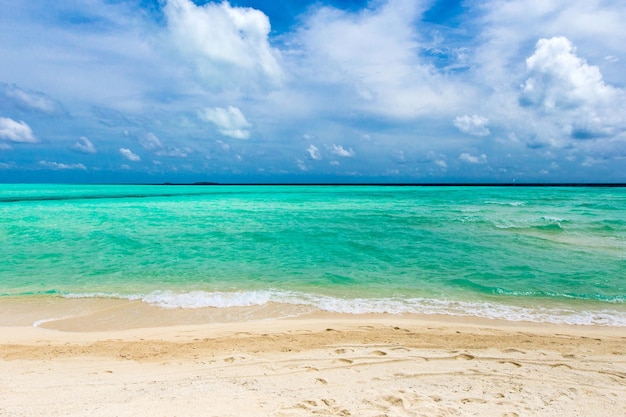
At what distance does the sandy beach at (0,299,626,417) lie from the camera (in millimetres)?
4102

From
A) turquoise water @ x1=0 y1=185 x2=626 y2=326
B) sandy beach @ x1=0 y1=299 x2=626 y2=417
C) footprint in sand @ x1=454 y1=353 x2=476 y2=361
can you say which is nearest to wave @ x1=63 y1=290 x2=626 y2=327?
turquoise water @ x1=0 y1=185 x2=626 y2=326

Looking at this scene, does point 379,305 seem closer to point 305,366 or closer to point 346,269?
point 346,269

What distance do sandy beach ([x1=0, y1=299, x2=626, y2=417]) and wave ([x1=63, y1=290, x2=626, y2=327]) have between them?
0.46m

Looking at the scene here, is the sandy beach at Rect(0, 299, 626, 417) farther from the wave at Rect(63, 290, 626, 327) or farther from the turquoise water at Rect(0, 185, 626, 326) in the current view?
the turquoise water at Rect(0, 185, 626, 326)

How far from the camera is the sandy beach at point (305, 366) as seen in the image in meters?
4.10

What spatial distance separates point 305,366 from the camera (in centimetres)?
519

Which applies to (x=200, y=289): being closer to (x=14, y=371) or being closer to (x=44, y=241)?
(x=14, y=371)

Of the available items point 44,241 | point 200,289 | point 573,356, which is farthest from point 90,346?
point 44,241

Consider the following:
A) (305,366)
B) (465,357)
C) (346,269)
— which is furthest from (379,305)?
(305,366)

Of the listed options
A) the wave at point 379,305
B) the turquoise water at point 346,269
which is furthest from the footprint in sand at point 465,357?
the turquoise water at point 346,269

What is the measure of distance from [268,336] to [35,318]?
17.6 feet

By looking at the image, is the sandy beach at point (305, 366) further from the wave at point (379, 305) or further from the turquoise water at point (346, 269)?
the turquoise water at point (346, 269)

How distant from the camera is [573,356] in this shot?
561 cm

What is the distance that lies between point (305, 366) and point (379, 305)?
3786 millimetres
